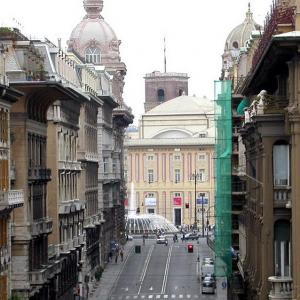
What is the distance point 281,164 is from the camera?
1845 inches

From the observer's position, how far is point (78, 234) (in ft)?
325

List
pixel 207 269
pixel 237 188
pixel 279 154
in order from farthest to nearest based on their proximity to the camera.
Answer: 1. pixel 207 269
2. pixel 237 188
3. pixel 279 154

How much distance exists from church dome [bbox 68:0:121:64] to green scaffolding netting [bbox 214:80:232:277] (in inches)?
2478

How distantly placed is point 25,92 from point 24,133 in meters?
2.12

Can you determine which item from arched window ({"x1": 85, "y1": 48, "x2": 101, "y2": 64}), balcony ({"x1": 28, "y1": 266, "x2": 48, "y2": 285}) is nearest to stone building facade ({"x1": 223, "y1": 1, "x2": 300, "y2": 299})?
balcony ({"x1": 28, "y1": 266, "x2": 48, "y2": 285})

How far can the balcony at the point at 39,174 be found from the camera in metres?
74.1

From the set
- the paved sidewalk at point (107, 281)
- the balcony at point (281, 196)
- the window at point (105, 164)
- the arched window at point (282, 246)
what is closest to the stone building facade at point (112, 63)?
the window at point (105, 164)

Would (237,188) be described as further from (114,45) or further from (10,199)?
(114,45)

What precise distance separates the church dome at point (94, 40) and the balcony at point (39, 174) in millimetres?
82503

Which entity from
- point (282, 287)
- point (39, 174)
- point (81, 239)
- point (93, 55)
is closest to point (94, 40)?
point (93, 55)

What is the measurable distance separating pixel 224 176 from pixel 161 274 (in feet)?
101

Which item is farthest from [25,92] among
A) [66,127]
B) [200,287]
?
[200,287]

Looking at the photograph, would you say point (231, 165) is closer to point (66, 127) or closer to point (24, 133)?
point (66, 127)

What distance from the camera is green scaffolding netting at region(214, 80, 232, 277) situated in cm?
9106
